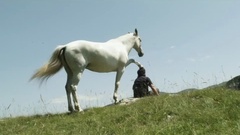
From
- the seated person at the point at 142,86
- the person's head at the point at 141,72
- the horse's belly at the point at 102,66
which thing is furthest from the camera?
the person's head at the point at 141,72

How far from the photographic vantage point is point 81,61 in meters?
11.0

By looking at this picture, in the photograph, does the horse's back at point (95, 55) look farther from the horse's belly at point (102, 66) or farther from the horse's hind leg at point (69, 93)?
the horse's hind leg at point (69, 93)

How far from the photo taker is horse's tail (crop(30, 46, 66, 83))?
37.1 feet

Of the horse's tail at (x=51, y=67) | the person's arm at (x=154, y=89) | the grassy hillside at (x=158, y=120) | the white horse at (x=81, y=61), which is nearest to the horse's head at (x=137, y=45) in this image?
the white horse at (x=81, y=61)

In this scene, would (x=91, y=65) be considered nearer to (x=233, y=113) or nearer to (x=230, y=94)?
(x=230, y=94)

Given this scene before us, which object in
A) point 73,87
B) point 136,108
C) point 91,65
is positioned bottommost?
point 136,108

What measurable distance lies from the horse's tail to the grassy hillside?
5.69 ft

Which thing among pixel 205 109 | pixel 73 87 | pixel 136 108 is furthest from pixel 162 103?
pixel 73 87

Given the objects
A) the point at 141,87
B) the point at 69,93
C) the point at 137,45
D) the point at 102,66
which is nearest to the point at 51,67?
the point at 69,93

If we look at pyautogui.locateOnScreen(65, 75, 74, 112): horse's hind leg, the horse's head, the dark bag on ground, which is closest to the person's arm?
the dark bag on ground

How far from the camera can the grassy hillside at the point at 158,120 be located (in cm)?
664

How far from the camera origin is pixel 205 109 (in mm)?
7863

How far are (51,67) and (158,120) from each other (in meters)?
4.85

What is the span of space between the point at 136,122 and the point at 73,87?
3748mm
